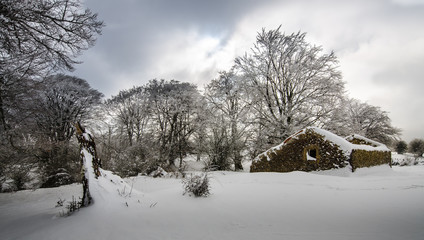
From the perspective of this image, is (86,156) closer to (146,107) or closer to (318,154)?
(318,154)

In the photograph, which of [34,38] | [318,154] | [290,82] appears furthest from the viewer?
[290,82]

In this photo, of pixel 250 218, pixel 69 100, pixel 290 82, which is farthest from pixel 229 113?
pixel 69 100

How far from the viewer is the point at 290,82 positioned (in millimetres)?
12930

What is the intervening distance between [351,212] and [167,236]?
2775 millimetres

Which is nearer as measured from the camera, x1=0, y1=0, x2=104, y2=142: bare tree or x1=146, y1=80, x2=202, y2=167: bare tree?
x1=0, y1=0, x2=104, y2=142: bare tree

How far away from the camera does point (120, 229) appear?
8.12ft

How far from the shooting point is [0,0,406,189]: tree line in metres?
4.24

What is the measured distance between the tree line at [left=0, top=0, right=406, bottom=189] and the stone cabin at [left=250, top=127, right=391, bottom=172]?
10.2 feet

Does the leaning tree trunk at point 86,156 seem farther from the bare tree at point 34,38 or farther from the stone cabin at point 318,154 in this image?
the stone cabin at point 318,154

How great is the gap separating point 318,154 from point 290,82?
23.2ft

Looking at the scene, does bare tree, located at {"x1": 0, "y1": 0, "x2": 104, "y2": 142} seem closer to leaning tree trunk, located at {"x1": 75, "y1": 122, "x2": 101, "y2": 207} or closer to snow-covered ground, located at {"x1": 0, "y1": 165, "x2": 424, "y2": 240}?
leaning tree trunk, located at {"x1": 75, "y1": 122, "x2": 101, "y2": 207}

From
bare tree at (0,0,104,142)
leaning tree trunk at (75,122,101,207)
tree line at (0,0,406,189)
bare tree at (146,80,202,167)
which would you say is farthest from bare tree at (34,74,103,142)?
leaning tree trunk at (75,122,101,207)

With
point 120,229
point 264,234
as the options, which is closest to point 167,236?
point 120,229

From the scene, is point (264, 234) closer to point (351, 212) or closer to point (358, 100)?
point (351, 212)
